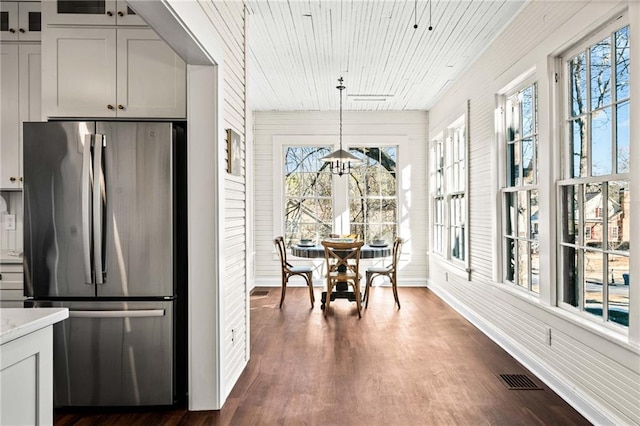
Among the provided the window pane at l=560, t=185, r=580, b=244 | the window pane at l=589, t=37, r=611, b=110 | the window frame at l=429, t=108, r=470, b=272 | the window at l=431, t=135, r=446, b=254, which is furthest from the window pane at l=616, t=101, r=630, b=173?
the window at l=431, t=135, r=446, b=254

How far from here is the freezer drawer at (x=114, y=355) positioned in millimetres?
2650

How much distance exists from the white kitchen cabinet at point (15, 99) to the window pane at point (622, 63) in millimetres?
4097

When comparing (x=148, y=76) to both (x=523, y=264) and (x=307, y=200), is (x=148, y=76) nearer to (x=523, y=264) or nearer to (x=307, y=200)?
(x=523, y=264)

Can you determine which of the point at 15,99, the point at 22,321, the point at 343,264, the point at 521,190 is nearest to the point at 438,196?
the point at 343,264

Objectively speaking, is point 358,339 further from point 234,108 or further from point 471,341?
point 234,108

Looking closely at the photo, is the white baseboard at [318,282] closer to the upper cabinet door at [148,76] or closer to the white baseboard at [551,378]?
the white baseboard at [551,378]

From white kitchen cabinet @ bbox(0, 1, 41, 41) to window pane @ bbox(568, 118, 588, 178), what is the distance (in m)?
4.12

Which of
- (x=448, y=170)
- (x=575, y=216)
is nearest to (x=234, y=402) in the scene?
(x=575, y=216)

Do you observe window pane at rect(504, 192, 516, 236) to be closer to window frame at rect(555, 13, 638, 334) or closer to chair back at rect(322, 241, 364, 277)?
window frame at rect(555, 13, 638, 334)

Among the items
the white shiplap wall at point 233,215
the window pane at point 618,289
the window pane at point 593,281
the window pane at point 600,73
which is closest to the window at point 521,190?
the window pane at point 593,281

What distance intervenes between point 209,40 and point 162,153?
0.76 meters

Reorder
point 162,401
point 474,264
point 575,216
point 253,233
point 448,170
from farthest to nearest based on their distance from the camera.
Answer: point 253,233 → point 448,170 → point 474,264 → point 575,216 → point 162,401

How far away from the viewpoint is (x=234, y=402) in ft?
9.27

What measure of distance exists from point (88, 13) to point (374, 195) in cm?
523
